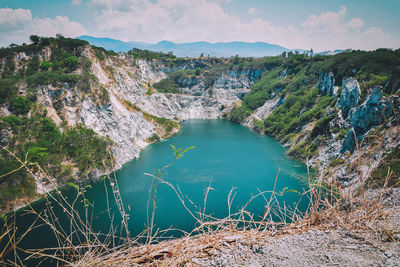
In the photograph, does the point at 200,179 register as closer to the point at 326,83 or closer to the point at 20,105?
the point at 20,105

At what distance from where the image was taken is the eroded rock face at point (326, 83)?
148ft

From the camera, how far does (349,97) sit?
34.1 metres

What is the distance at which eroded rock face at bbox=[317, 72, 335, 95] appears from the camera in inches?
1777

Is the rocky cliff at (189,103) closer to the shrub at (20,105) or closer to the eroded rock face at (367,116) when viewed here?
the eroded rock face at (367,116)

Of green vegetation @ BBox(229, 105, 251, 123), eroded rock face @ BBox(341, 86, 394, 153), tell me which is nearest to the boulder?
eroded rock face @ BBox(341, 86, 394, 153)

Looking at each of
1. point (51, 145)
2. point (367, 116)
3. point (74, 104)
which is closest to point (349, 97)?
point (367, 116)

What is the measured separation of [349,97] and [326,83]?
14367 mm

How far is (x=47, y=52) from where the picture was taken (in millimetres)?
40125

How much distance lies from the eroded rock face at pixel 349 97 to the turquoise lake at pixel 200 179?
11476 mm

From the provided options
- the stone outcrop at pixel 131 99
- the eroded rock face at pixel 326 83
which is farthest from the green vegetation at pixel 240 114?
the eroded rock face at pixel 326 83

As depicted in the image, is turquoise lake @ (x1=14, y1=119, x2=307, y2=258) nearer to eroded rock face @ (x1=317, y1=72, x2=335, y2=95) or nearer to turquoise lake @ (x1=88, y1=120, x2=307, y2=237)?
turquoise lake @ (x1=88, y1=120, x2=307, y2=237)

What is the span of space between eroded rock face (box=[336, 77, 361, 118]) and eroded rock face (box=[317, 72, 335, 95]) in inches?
326

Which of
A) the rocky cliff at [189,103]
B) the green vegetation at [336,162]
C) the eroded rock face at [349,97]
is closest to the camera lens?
the green vegetation at [336,162]

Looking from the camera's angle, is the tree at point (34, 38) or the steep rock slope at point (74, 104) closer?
the steep rock slope at point (74, 104)
